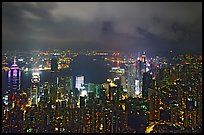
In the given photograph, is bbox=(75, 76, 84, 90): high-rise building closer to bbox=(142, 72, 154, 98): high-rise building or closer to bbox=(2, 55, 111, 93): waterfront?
bbox=(2, 55, 111, 93): waterfront

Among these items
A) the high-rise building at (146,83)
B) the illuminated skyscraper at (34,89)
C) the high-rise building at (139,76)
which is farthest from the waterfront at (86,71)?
the high-rise building at (146,83)

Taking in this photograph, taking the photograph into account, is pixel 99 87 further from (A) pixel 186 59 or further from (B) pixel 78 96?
(A) pixel 186 59

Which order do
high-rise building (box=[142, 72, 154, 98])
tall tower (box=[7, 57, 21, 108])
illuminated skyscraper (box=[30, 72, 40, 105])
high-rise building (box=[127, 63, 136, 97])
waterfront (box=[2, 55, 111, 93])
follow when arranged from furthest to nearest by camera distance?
high-rise building (box=[142, 72, 154, 98])
high-rise building (box=[127, 63, 136, 97])
illuminated skyscraper (box=[30, 72, 40, 105])
waterfront (box=[2, 55, 111, 93])
tall tower (box=[7, 57, 21, 108])

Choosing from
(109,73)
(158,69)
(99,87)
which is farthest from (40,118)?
(158,69)

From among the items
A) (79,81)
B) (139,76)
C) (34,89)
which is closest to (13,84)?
(34,89)

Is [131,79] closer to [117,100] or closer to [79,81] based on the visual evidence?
[117,100]

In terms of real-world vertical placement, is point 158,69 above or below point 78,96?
above

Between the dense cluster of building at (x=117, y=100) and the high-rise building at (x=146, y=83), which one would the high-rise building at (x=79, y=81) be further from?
the high-rise building at (x=146, y=83)

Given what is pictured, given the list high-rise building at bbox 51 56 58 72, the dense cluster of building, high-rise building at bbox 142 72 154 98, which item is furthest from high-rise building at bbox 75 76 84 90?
high-rise building at bbox 142 72 154 98
